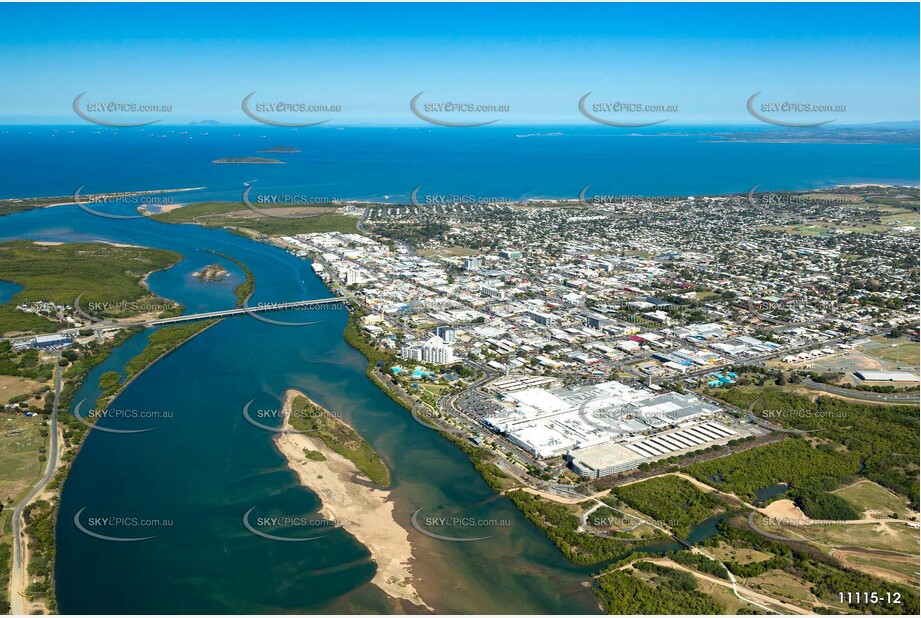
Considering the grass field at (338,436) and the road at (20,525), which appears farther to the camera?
the grass field at (338,436)

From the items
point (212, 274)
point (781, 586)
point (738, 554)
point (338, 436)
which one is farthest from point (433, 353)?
point (212, 274)

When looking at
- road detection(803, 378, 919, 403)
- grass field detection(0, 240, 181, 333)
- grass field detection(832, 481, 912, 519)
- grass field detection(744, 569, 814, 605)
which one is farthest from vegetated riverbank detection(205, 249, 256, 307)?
grass field detection(832, 481, 912, 519)

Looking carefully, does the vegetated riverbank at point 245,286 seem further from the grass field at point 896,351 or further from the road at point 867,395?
the grass field at point 896,351

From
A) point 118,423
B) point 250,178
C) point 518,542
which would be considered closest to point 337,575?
point 518,542

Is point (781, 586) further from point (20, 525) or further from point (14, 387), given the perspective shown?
point (14, 387)

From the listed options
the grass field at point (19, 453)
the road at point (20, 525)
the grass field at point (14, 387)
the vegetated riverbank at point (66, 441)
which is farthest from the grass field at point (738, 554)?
the grass field at point (14, 387)

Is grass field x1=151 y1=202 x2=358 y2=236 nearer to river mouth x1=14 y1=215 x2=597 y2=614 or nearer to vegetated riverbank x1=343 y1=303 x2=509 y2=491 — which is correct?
vegetated riverbank x1=343 y1=303 x2=509 y2=491
